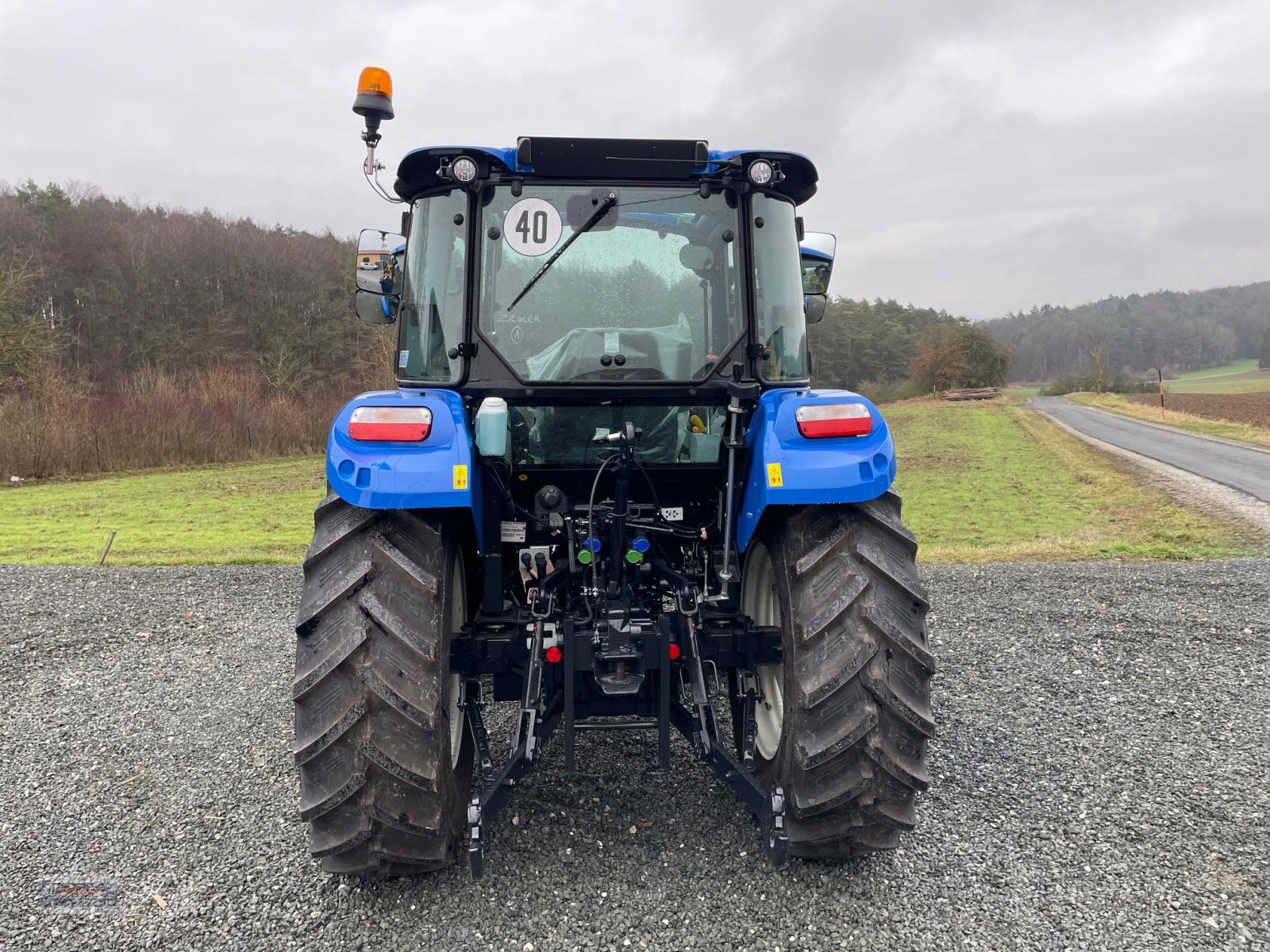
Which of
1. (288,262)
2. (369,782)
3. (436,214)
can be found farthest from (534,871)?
(288,262)

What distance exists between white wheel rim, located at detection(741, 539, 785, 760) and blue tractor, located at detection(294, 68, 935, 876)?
12mm

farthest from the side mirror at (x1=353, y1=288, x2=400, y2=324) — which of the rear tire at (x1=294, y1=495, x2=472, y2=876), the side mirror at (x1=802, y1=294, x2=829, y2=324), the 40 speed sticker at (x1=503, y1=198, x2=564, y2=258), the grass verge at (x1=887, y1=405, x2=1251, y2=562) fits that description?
the grass verge at (x1=887, y1=405, x2=1251, y2=562)

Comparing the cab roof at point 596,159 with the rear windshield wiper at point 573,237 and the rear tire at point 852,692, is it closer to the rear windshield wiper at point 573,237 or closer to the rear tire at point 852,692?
the rear windshield wiper at point 573,237

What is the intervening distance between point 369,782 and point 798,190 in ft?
8.26

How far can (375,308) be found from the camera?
155 inches

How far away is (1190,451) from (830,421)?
74.0 feet

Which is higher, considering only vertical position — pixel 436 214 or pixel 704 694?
pixel 436 214

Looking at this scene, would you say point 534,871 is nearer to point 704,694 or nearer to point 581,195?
point 704,694

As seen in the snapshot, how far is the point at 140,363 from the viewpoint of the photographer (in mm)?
38375

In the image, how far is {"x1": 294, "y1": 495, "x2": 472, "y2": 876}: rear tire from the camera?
2.44 m

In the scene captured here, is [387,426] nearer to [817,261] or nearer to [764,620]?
[764,620]

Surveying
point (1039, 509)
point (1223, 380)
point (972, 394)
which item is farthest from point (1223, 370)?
point (1039, 509)

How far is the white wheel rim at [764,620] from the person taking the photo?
312cm

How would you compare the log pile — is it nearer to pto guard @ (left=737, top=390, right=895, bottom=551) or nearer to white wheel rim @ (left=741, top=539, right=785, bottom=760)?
white wheel rim @ (left=741, top=539, right=785, bottom=760)
